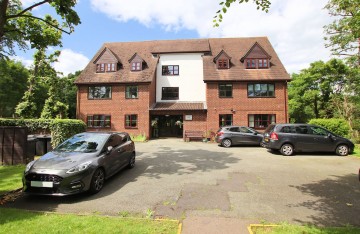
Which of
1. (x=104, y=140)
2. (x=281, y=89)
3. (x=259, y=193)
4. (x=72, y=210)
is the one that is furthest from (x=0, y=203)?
(x=281, y=89)

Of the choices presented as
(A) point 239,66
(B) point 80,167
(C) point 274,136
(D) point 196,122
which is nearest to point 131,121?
(D) point 196,122

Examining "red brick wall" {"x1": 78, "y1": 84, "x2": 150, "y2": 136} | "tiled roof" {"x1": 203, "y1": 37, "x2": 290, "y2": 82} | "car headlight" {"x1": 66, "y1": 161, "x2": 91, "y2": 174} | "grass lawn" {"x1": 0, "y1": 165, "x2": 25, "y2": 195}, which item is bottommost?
"grass lawn" {"x1": 0, "y1": 165, "x2": 25, "y2": 195}

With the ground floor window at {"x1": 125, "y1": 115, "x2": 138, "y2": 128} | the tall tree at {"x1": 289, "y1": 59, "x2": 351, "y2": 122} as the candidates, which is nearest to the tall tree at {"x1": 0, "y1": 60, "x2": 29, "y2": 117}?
the ground floor window at {"x1": 125, "y1": 115, "x2": 138, "y2": 128}

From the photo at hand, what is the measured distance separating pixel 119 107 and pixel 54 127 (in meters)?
11.1

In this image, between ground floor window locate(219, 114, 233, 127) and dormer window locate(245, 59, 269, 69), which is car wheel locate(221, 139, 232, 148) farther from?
dormer window locate(245, 59, 269, 69)

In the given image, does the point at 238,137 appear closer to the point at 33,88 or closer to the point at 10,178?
the point at 10,178

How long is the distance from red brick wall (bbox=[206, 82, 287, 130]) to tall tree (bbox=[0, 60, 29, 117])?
1356 inches

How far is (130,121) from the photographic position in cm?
2316

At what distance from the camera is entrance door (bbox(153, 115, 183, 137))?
25094 mm

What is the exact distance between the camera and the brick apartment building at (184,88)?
21.8 m

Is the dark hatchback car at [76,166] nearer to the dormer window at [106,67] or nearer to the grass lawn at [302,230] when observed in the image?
the grass lawn at [302,230]

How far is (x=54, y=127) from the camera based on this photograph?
12352mm

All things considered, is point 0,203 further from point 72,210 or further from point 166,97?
point 166,97

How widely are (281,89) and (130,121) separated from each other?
14982mm
